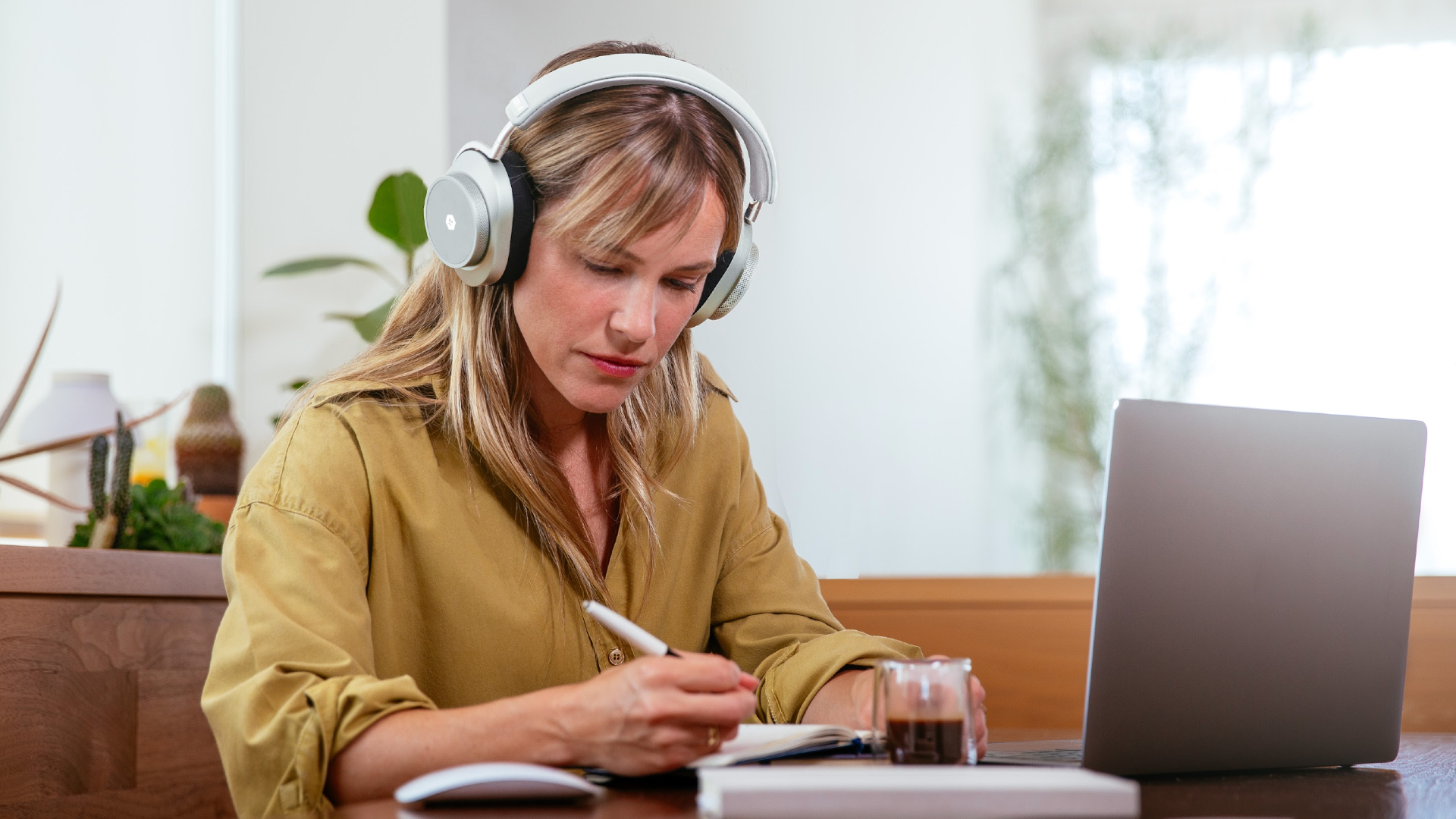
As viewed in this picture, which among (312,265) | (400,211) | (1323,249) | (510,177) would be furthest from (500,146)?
(1323,249)

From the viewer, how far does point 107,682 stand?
1655 millimetres

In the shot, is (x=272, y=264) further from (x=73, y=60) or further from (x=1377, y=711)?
(x=1377, y=711)

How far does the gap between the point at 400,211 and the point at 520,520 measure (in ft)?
4.50

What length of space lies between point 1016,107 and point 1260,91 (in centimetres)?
44

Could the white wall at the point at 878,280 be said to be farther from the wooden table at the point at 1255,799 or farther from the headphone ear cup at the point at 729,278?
the wooden table at the point at 1255,799

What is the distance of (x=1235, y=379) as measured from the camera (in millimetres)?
2211

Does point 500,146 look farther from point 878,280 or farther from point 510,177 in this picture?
point 878,280

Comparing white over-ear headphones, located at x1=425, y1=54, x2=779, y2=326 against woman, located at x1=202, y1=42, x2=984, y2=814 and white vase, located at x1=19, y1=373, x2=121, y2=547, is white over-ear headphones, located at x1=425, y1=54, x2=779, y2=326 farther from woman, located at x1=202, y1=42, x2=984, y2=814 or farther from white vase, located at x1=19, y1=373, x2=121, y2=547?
white vase, located at x1=19, y1=373, x2=121, y2=547

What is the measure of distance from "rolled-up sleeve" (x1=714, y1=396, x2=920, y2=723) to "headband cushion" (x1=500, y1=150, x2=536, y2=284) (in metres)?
0.41

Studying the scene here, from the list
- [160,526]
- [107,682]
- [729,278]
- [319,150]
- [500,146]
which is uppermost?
[319,150]

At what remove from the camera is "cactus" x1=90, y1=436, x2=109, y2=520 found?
69.2 inches

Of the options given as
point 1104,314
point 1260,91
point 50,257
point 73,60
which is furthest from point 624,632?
point 73,60

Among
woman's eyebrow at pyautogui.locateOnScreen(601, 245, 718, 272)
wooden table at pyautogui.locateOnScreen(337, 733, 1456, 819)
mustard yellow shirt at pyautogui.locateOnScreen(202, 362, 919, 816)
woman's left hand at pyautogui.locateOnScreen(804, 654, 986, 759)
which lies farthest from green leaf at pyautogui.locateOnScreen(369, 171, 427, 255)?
wooden table at pyautogui.locateOnScreen(337, 733, 1456, 819)

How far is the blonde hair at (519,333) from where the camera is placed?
3.61ft
